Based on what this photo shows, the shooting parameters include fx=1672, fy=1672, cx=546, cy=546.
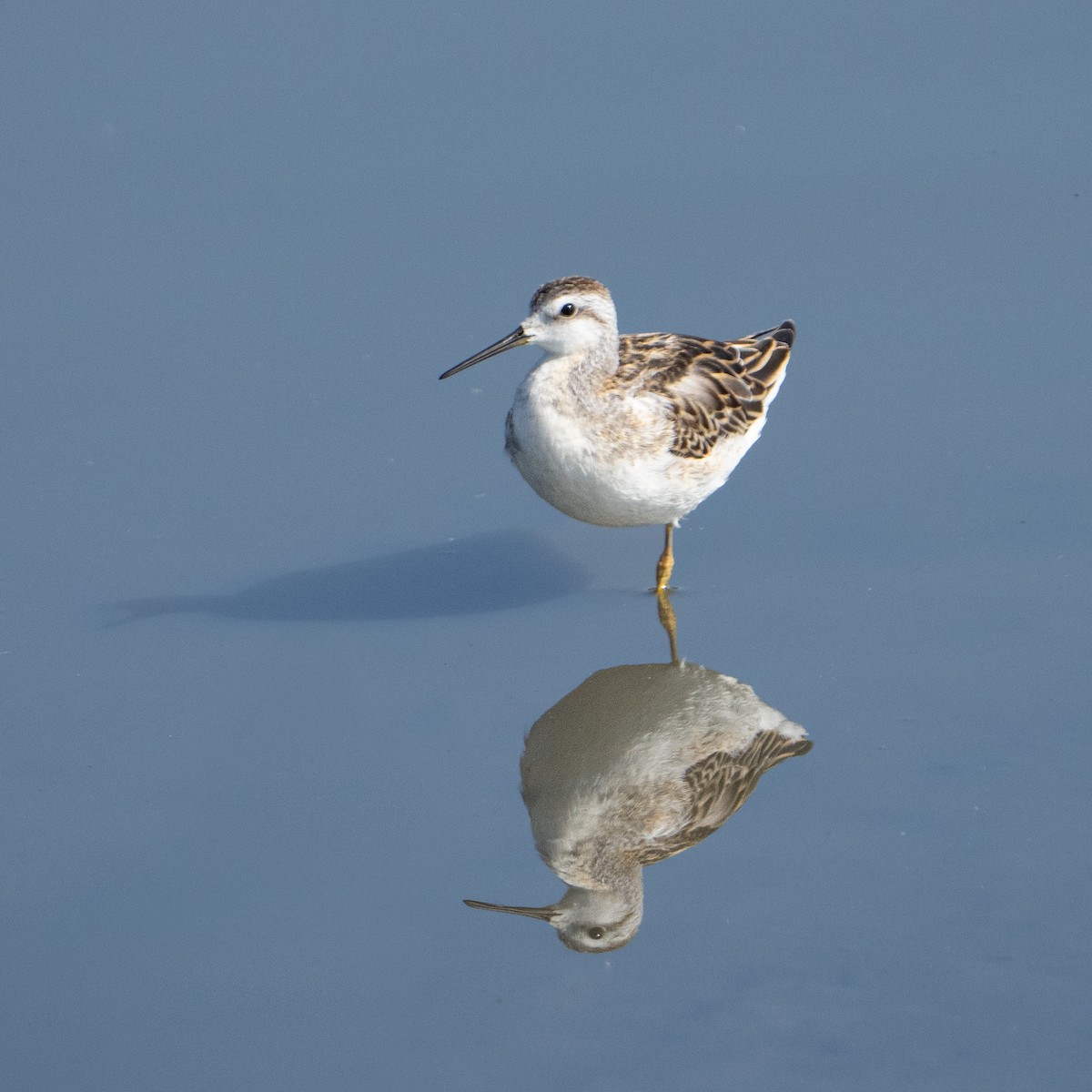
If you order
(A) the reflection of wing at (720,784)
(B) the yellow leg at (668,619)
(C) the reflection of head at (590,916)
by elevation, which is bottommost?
(C) the reflection of head at (590,916)

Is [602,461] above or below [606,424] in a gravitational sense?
below

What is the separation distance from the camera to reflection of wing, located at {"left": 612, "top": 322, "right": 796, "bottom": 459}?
905 cm

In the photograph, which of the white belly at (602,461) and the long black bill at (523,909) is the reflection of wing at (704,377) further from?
the long black bill at (523,909)

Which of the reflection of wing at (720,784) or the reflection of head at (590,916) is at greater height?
the reflection of wing at (720,784)

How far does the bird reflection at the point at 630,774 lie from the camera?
6887 mm

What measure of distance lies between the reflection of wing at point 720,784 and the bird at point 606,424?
5.27 feet

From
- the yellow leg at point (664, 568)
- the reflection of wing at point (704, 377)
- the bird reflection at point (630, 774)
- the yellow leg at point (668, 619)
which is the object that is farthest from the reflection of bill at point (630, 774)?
the reflection of wing at point (704, 377)

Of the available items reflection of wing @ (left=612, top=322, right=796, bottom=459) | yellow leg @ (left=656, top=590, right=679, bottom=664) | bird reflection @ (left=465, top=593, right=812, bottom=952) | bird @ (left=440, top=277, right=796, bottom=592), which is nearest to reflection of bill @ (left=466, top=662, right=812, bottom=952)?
bird reflection @ (left=465, top=593, right=812, bottom=952)

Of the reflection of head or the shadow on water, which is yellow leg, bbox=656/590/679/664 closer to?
the shadow on water

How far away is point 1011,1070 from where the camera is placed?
593 cm

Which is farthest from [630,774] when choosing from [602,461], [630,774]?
[602,461]

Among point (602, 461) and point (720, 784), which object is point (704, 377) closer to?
point (602, 461)

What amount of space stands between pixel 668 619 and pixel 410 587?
1.43m

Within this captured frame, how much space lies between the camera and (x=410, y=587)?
29.9 feet
